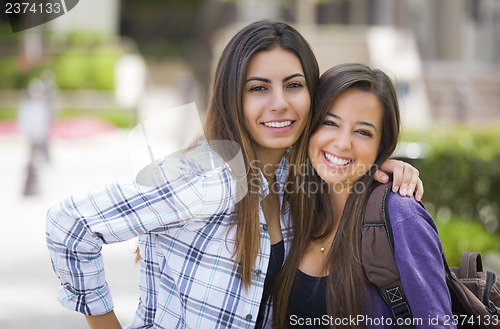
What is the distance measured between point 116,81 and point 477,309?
68.5 ft

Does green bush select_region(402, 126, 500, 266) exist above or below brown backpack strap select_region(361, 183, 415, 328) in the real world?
below

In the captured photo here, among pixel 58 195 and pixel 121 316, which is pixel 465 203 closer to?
pixel 121 316

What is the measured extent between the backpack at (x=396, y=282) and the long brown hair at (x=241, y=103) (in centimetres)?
42

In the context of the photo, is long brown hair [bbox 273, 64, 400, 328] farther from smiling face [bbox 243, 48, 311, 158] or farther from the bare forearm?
the bare forearm

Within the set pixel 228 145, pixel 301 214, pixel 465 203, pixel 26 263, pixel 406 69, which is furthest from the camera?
pixel 406 69

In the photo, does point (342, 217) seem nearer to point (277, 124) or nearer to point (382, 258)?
point (382, 258)

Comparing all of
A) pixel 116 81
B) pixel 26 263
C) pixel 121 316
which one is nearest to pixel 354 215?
pixel 121 316

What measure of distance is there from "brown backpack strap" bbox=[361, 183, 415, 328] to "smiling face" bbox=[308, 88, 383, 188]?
232 millimetres

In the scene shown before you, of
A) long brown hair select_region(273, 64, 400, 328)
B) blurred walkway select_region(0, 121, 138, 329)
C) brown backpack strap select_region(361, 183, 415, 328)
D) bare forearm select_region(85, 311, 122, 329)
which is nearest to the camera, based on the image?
brown backpack strap select_region(361, 183, 415, 328)

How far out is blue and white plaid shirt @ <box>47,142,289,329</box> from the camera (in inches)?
83.7

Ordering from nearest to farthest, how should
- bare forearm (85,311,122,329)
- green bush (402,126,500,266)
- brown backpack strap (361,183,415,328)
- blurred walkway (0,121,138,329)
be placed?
1. brown backpack strap (361,183,415,328)
2. bare forearm (85,311,122,329)
3. blurred walkway (0,121,138,329)
4. green bush (402,126,500,266)

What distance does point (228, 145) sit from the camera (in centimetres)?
233

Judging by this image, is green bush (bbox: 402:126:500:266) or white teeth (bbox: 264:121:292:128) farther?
green bush (bbox: 402:126:500:266)

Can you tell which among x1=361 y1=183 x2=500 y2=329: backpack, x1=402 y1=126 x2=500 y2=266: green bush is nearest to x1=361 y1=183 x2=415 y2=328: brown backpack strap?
x1=361 y1=183 x2=500 y2=329: backpack
